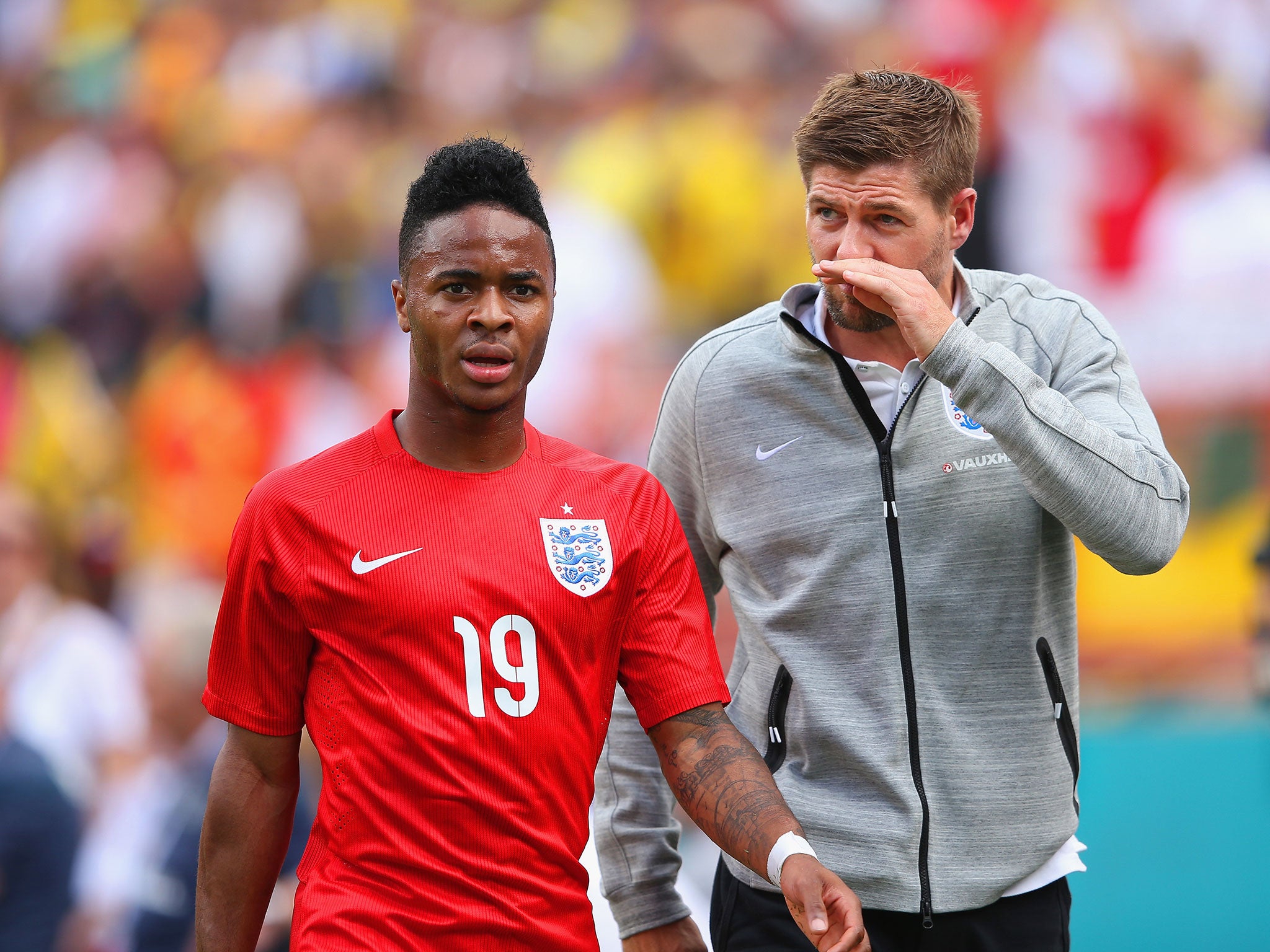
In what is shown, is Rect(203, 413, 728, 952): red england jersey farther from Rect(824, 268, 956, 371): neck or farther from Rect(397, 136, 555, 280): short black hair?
Rect(824, 268, 956, 371): neck

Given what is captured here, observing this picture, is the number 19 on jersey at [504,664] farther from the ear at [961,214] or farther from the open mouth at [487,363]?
the ear at [961,214]

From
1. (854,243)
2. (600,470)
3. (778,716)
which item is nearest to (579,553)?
(600,470)

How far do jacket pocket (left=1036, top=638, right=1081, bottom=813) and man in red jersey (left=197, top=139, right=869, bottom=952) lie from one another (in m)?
0.48

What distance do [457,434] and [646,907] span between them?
0.85 m

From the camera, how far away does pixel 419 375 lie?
1791 mm

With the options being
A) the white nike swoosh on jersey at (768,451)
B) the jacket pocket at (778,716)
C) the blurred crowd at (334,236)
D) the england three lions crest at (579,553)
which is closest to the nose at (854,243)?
the white nike swoosh on jersey at (768,451)

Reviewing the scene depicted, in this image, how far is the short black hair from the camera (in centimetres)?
176

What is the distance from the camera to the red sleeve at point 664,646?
182cm

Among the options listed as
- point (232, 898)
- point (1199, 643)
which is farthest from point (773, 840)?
point (1199, 643)

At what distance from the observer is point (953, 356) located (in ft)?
5.64

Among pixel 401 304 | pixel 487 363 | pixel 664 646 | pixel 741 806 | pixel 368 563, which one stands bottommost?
pixel 741 806

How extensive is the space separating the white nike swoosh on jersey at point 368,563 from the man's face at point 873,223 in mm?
760

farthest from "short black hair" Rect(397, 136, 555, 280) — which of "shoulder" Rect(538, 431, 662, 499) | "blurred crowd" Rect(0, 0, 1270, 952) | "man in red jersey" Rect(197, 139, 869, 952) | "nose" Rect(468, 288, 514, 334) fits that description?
"blurred crowd" Rect(0, 0, 1270, 952)

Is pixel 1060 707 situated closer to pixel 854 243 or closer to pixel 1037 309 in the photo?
pixel 1037 309
